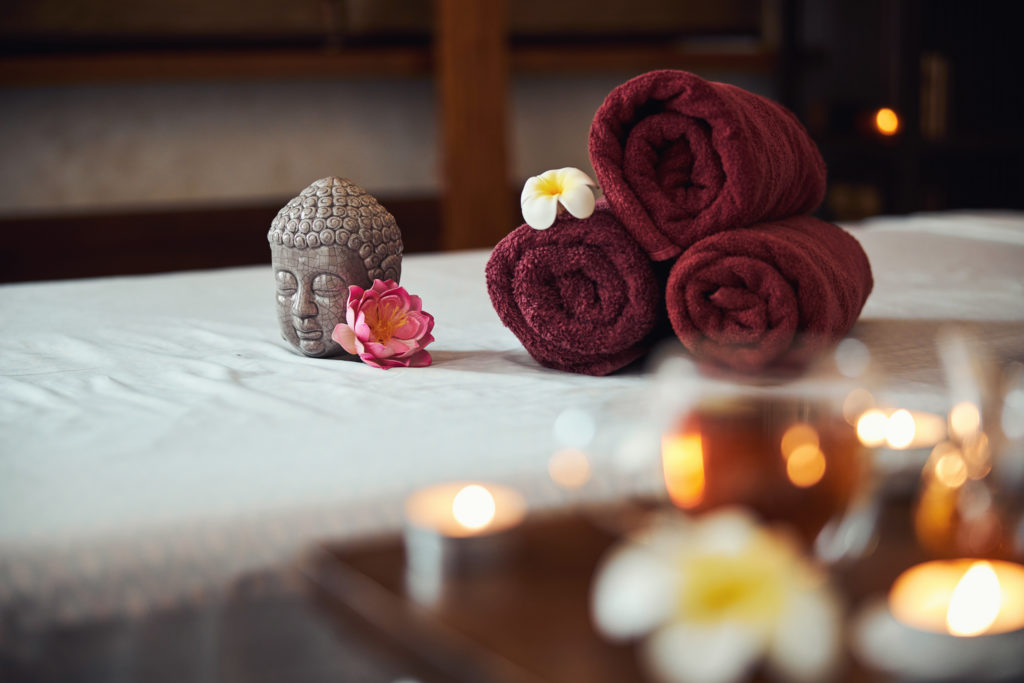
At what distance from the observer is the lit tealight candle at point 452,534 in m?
0.46

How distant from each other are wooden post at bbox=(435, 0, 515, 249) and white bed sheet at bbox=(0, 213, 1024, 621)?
194 centimetres

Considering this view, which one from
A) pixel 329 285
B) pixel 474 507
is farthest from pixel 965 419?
pixel 329 285

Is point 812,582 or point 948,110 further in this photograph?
point 948,110

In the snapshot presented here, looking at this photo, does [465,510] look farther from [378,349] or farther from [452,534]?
[378,349]

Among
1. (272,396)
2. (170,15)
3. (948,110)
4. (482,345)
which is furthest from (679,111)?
(948,110)

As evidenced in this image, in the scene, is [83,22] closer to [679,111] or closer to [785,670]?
[679,111]

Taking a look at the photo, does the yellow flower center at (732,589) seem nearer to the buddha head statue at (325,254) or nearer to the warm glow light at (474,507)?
the warm glow light at (474,507)

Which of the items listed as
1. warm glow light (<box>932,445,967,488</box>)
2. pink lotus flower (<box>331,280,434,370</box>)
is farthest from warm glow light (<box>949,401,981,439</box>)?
pink lotus flower (<box>331,280,434,370</box>)

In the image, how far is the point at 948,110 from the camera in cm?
381

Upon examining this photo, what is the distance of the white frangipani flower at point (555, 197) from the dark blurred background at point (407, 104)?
2.45 metres

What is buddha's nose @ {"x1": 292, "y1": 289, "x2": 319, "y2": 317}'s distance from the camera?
1.02 meters

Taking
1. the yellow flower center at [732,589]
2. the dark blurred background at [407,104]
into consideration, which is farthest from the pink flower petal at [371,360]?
the dark blurred background at [407,104]

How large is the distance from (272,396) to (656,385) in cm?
46

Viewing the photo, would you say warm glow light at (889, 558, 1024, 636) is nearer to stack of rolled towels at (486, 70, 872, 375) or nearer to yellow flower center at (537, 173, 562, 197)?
stack of rolled towels at (486, 70, 872, 375)
